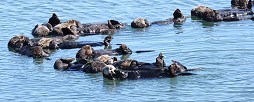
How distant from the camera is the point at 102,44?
67.9ft

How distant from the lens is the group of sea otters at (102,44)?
16.9 m

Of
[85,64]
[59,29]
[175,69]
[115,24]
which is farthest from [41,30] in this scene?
[175,69]

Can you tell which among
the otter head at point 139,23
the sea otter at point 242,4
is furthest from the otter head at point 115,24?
the sea otter at point 242,4

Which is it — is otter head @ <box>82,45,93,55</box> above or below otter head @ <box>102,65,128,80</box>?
above

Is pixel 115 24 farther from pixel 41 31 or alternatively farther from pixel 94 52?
pixel 94 52

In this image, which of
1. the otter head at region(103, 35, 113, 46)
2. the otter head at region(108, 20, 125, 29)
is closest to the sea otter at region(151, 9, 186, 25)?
the otter head at region(108, 20, 125, 29)

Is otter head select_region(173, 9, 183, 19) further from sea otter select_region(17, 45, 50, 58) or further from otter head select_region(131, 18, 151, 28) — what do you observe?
sea otter select_region(17, 45, 50, 58)

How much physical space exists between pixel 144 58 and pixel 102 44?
83.3 inches

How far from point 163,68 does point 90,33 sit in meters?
5.93

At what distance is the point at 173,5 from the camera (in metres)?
27.3

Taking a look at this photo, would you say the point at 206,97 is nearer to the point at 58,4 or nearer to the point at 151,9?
the point at 151,9

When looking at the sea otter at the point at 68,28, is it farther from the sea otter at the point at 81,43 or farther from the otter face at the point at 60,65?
the otter face at the point at 60,65

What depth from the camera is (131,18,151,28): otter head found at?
23.2 meters

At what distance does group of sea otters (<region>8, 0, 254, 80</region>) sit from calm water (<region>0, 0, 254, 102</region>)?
20 centimetres
